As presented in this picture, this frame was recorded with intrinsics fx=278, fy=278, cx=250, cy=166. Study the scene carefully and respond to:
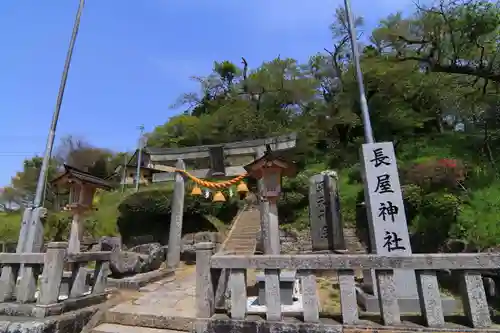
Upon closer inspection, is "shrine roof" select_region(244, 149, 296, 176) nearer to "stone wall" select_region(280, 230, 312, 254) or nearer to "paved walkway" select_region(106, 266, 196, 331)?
"paved walkway" select_region(106, 266, 196, 331)

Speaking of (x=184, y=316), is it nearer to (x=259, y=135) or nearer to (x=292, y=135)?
(x=292, y=135)

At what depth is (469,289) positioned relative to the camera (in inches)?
144

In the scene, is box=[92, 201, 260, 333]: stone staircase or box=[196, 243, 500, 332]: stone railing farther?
box=[92, 201, 260, 333]: stone staircase

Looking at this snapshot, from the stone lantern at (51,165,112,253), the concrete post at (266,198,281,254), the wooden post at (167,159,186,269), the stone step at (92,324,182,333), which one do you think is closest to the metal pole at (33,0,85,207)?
the stone lantern at (51,165,112,253)

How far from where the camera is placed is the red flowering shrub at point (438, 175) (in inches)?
520

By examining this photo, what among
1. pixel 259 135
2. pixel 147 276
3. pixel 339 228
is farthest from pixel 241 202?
pixel 147 276

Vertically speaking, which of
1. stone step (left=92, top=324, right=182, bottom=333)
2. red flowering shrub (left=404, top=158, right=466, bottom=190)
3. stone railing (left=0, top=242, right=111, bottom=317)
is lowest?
stone step (left=92, top=324, right=182, bottom=333)

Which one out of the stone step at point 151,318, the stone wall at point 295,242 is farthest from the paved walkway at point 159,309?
the stone wall at point 295,242

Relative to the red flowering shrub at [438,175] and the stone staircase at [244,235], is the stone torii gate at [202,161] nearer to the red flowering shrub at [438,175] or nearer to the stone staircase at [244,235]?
the stone staircase at [244,235]

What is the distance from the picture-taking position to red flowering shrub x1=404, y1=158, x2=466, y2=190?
13195 millimetres

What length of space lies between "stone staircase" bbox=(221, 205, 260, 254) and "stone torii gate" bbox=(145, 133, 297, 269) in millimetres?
2514

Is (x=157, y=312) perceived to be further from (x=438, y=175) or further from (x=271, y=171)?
(x=438, y=175)

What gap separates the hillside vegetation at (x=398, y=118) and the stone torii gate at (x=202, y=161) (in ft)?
16.1

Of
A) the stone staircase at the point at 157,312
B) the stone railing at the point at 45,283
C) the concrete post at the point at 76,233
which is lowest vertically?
the stone staircase at the point at 157,312
